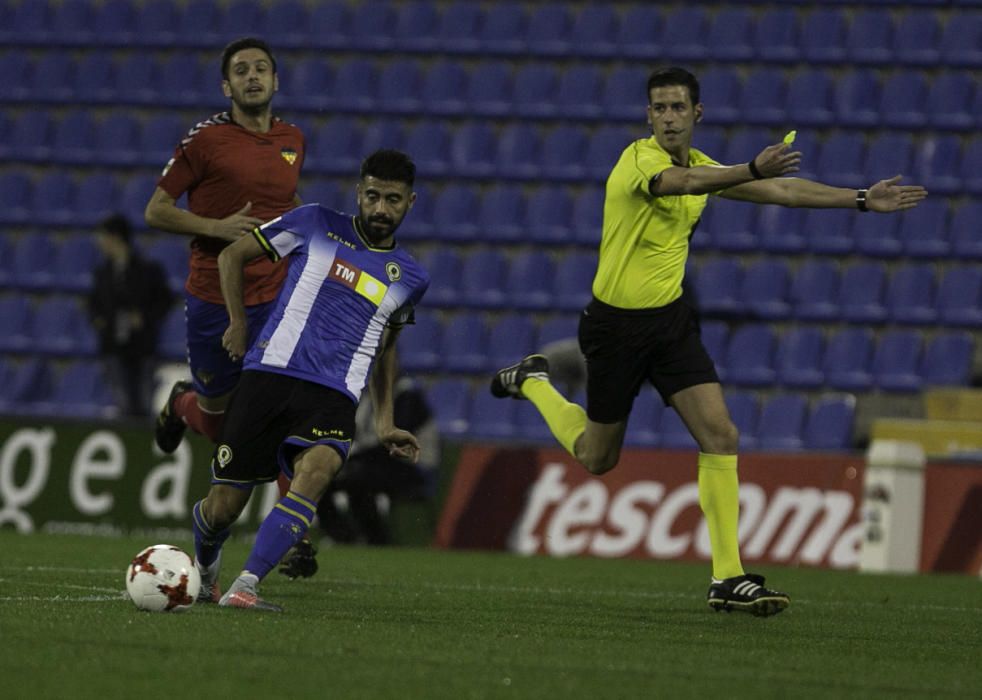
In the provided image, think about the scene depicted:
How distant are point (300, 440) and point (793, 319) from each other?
29.3 feet

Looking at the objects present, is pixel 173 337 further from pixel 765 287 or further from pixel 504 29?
pixel 765 287

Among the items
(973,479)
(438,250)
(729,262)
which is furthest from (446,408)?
(973,479)

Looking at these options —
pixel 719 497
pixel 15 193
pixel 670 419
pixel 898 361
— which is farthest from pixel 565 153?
pixel 719 497

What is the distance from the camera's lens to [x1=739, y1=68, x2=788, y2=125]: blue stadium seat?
52.5ft

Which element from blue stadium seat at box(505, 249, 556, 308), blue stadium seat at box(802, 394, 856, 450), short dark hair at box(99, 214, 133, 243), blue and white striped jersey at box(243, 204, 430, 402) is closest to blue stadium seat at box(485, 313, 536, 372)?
blue stadium seat at box(505, 249, 556, 308)

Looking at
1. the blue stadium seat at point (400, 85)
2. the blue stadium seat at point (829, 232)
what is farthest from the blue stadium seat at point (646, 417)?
the blue stadium seat at point (400, 85)

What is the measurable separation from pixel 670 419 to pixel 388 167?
8.31 meters

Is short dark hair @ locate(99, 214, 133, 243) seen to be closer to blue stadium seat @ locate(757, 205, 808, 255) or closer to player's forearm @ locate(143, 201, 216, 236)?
blue stadium seat @ locate(757, 205, 808, 255)

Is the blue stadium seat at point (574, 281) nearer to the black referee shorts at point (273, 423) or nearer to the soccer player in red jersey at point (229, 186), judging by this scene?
the soccer player in red jersey at point (229, 186)

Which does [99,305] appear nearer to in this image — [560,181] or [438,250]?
[438,250]

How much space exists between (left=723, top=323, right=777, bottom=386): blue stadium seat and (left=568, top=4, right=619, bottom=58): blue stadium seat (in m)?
3.61

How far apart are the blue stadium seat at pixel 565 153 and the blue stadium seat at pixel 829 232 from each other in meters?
2.19

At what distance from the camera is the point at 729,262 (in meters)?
15.2

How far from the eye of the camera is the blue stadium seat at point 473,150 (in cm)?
1669
